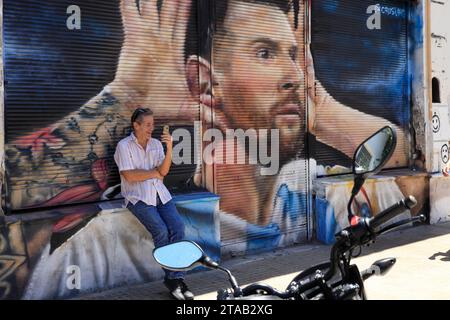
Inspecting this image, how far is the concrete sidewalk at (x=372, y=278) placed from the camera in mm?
4883

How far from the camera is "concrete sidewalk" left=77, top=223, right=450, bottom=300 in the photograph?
488cm

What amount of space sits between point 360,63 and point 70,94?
4.39 metres

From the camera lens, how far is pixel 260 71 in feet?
21.3

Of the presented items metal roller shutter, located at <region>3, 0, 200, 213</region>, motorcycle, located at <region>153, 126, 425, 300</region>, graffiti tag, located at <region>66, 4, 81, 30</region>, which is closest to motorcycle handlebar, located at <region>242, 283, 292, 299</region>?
motorcycle, located at <region>153, 126, 425, 300</region>

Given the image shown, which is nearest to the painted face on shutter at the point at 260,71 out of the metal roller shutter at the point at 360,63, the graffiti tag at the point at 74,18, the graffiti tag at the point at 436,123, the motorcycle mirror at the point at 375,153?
the metal roller shutter at the point at 360,63

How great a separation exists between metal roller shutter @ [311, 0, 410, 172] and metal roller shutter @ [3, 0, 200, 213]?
251cm

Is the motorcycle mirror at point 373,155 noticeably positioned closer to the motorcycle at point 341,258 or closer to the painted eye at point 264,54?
the motorcycle at point 341,258

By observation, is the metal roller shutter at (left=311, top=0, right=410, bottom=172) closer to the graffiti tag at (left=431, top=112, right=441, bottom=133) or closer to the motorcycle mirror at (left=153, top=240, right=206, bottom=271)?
the graffiti tag at (left=431, top=112, right=441, bottom=133)

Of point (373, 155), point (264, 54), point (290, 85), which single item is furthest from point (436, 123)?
point (373, 155)

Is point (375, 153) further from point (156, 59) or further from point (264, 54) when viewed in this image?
point (264, 54)

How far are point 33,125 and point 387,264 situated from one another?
11.4 ft

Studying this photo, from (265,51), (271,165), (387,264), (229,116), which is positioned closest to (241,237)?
(271,165)

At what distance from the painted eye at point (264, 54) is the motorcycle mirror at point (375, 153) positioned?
4.27 meters

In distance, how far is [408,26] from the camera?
838 centimetres
